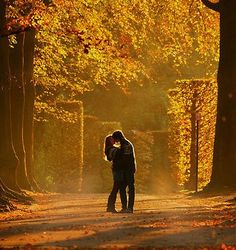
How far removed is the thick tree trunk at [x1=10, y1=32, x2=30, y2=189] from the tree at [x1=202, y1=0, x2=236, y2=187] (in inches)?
234

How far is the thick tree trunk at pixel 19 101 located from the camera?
28.6 meters

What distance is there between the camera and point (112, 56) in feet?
110

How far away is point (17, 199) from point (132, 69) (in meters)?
11.7

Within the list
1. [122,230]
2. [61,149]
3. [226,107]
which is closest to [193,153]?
[61,149]

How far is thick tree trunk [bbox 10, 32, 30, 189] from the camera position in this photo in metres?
28.6

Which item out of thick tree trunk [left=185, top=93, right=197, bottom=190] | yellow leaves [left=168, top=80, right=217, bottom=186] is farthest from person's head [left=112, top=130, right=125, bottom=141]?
yellow leaves [left=168, top=80, right=217, bottom=186]

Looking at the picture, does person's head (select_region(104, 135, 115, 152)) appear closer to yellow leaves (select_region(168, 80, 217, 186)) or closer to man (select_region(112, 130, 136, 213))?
man (select_region(112, 130, 136, 213))

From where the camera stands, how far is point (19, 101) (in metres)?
30.4

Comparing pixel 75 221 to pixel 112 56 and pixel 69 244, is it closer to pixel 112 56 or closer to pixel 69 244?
pixel 69 244

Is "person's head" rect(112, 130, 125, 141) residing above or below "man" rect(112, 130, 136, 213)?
above

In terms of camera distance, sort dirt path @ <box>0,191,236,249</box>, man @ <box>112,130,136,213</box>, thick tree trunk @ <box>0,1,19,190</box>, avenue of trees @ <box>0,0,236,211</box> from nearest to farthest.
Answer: dirt path @ <box>0,191,236,249</box>
man @ <box>112,130,136,213</box>
thick tree trunk @ <box>0,1,19,190</box>
avenue of trees @ <box>0,0,236,211</box>

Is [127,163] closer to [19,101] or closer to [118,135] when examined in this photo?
[118,135]

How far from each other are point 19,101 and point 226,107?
700cm

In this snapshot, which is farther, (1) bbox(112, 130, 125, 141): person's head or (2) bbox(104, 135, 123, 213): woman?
(2) bbox(104, 135, 123, 213): woman
